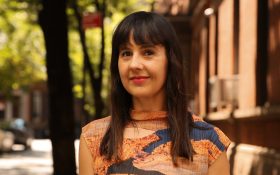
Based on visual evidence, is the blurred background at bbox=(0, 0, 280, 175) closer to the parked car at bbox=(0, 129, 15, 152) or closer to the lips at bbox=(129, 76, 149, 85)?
the lips at bbox=(129, 76, 149, 85)

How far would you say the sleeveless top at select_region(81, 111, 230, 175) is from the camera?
241 cm

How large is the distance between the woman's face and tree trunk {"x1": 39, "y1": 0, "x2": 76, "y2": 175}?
7.47 m

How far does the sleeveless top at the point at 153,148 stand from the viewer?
2.41 meters

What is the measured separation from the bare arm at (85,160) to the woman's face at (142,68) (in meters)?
0.27

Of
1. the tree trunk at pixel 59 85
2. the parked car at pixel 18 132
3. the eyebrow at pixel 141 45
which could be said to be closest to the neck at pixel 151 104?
the eyebrow at pixel 141 45

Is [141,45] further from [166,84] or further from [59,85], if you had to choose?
[59,85]

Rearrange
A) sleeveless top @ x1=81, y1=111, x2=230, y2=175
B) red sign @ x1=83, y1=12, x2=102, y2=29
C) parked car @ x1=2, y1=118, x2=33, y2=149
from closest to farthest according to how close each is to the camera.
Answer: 1. sleeveless top @ x1=81, y1=111, x2=230, y2=175
2. red sign @ x1=83, y1=12, x2=102, y2=29
3. parked car @ x1=2, y1=118, x2=33, y2=149

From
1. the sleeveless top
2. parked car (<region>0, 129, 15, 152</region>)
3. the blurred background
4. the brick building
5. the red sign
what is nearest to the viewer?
the sleeveless top

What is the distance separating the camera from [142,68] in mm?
2473

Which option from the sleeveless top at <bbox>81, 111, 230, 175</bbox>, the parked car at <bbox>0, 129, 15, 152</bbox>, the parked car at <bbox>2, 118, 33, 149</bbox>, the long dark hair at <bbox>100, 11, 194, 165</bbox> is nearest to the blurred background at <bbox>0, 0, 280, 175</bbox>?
the long dark hair at <bbox>100, 11, 194, 165</bbox>

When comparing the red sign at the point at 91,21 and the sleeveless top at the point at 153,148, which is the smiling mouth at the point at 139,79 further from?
the red sign at the point at 91,21

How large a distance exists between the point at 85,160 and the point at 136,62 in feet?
1.37

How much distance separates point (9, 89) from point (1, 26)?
14.3m

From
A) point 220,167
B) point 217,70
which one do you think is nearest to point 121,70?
point 220,167
